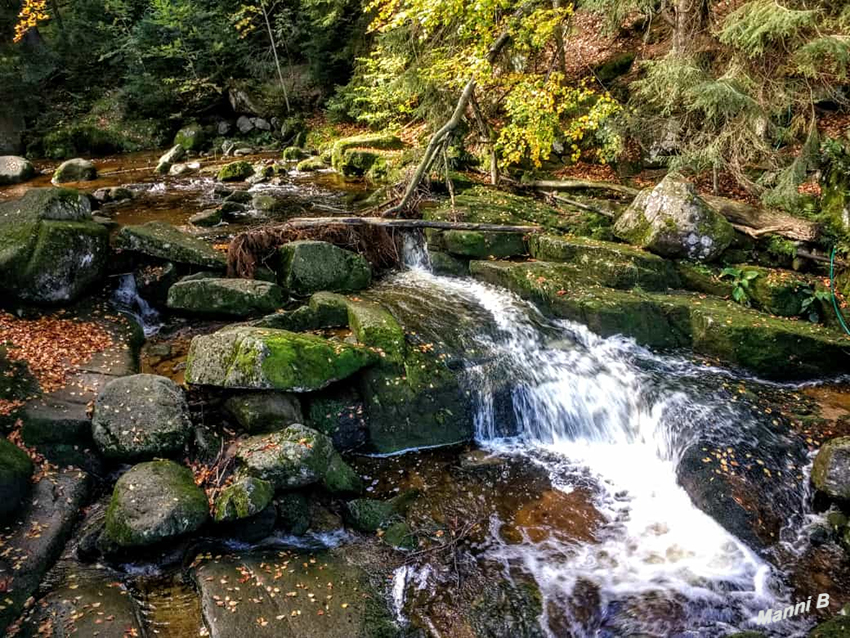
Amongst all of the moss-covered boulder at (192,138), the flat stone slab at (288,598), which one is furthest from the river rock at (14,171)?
the flat stone slab at (288,598)

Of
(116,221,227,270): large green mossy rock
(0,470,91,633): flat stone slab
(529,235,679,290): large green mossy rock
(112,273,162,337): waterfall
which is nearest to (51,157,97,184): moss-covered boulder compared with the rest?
(116,221,227,270): large green mossy rock

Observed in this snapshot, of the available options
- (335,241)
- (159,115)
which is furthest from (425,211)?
(159,115)

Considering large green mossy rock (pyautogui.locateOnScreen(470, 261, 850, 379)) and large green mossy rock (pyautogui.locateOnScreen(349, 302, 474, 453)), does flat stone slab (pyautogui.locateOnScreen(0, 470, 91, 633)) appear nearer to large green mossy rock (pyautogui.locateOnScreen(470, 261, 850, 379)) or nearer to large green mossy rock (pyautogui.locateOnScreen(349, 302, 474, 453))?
large green mossy rock (pyautogui.locateOnScreen(349, 302, 474, 453))

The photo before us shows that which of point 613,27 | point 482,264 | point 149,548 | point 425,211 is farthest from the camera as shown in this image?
point 613,27

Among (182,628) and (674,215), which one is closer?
(182,628)

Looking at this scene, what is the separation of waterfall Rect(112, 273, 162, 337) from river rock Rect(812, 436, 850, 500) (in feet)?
30.8

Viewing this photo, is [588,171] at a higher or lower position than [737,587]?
higher

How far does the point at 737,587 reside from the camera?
4848mm

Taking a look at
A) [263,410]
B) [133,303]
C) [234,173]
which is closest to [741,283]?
[263,410]

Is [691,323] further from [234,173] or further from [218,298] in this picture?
[234,173]

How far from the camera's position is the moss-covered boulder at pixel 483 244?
10352 millimetres

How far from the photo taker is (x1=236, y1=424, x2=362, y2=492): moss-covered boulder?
5.30 meters

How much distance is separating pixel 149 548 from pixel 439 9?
34.1ft

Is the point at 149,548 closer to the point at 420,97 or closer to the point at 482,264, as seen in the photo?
the point at 482,264
